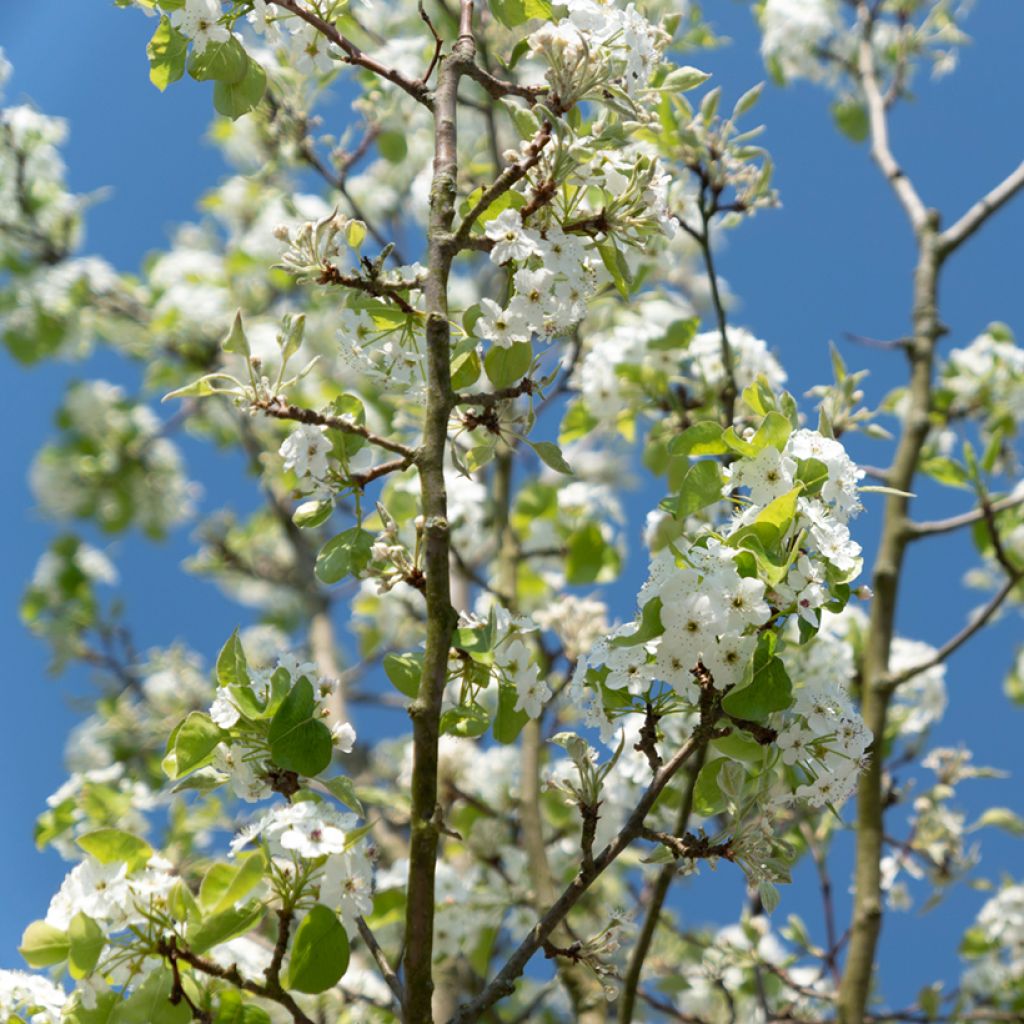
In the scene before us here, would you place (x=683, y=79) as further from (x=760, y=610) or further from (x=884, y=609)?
(x=884, y=609)

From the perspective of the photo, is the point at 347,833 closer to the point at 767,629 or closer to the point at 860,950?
the point at 767,629

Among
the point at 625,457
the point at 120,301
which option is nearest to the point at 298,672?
the point at 625,457

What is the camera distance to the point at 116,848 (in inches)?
56.4

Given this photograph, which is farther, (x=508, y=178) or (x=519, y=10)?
(x=519, y=10)

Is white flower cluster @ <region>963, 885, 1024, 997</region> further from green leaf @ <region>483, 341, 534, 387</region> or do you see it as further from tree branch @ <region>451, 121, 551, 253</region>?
tree branch @ <region>451, 121, 551, 253</region>

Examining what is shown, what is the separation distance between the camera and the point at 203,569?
18.8 feet

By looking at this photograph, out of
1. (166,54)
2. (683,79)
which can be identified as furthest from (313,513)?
(683,79)

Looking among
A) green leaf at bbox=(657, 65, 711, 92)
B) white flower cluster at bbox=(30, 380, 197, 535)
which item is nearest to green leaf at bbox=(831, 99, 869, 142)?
green leaf at bbox=(657, 65, 711, 92)

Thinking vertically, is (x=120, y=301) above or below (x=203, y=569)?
above

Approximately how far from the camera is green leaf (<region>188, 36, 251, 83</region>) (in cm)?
156

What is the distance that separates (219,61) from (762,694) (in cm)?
111

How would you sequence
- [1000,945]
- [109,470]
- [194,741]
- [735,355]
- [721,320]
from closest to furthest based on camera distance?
[194,741]
[721,320]
[735,355]
[1000,945]
[109,470]

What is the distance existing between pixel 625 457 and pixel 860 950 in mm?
3316

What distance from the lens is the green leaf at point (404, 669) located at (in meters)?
1.45
